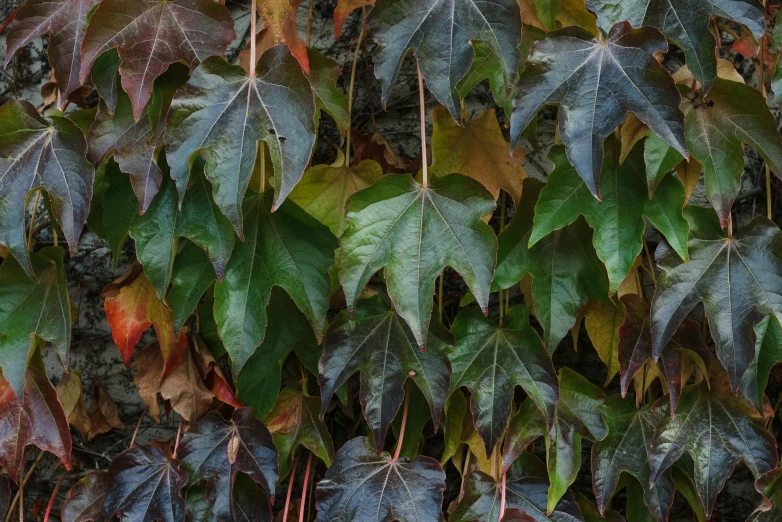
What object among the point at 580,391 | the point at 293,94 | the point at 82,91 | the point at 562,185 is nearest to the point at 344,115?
the point at 293,94

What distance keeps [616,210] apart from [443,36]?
1.27 ft

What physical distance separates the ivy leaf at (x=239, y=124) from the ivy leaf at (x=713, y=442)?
77 cm

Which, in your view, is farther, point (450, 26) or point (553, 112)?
point (553, 112)

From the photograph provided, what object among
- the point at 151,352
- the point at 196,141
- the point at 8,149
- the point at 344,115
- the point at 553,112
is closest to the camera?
the point at 196,141

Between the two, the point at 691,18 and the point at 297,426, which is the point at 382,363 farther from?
the point at 691,18

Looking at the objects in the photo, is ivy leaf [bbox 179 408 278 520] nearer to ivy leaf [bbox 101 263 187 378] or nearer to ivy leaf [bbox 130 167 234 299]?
ivy leaf [bbox 101 263 187 378]

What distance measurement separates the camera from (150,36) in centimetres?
103

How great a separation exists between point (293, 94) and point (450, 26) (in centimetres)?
24

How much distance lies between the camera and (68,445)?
48.6 inches

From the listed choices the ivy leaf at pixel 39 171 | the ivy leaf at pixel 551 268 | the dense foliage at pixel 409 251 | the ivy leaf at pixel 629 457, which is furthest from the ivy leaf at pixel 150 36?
the ivy leaf at pixel 629 457

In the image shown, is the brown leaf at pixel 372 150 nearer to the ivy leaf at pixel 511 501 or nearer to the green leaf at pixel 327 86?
the green leaf at pixel 327 86

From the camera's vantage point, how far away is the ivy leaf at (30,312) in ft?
3.88

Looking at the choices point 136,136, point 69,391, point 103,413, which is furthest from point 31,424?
point 136,136

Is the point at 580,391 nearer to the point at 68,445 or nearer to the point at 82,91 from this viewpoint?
the point at 68,445
